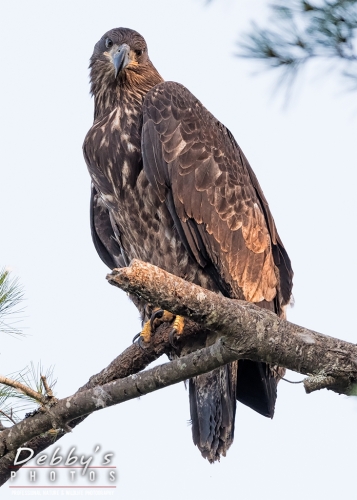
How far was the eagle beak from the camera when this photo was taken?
5637 mm

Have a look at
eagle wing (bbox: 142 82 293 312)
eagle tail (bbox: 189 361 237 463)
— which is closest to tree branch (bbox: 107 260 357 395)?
eagle tail (bbox: 189 361 237 463)

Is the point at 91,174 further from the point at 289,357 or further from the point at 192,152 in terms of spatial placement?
the point at 289,357

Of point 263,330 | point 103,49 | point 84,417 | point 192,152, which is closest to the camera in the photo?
point 263,330

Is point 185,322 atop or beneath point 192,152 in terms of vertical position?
beneath

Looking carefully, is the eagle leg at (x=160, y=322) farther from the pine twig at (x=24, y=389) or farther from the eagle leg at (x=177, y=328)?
the pine twig at (x=24, y=389)

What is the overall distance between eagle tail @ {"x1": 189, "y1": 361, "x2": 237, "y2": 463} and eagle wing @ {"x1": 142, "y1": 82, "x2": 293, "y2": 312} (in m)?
0.52

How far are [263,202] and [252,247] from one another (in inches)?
14.9

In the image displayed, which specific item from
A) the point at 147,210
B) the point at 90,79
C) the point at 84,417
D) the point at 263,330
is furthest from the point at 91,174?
the point at 263,330

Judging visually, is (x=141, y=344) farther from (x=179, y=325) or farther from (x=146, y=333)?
(x=179, y=325)

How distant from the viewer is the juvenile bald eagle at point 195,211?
5047mm

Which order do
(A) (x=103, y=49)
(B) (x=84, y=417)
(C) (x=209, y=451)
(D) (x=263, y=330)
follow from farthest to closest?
(A) (x=103, y=49) < (C) (x=209, y=451) < (B) (x=84, y=417) < (D) (x=263, y=330)

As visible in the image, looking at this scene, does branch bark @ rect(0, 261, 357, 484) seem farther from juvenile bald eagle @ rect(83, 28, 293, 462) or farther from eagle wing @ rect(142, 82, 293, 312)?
eagle wing @ rect(142, 82, 293, 312)

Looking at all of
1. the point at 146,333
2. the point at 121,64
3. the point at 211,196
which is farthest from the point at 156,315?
the point at 121,64

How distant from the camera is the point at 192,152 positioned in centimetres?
533
